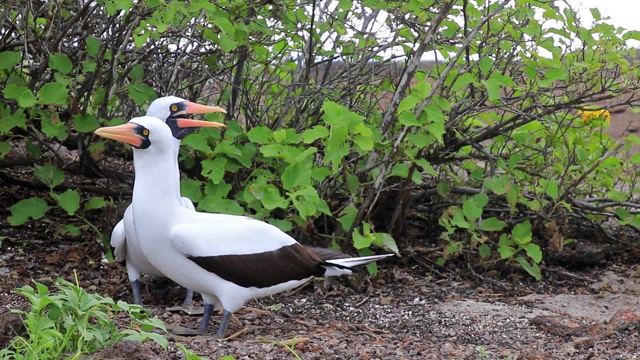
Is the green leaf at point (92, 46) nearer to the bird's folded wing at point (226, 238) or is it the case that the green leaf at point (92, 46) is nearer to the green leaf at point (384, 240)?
the bird's folded wing at point (226, 238)

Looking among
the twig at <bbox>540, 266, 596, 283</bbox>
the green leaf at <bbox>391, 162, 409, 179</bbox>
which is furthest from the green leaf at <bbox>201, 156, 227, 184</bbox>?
the twig at <bbox>540, 266, 596, 283</bbox>

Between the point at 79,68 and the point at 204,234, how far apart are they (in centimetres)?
199

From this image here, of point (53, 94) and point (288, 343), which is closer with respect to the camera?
point (288, 343)

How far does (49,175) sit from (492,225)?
9.21ft

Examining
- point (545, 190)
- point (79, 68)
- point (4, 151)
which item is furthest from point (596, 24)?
point (4, 151)

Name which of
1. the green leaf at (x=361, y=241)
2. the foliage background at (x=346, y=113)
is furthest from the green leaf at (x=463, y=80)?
the green leaf at (x=361, y=241)

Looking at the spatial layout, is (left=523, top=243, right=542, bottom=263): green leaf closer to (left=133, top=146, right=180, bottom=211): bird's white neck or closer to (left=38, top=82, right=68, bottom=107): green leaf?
(left=133, top=146, right=180, bottom=211): bird's white neck

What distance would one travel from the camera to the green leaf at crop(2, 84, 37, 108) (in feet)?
17.5

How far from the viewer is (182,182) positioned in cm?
578

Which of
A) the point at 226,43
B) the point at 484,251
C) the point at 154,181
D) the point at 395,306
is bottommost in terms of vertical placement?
the point at 395,306

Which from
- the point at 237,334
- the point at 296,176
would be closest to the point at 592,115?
the point at 296,176

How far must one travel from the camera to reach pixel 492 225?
6.16m

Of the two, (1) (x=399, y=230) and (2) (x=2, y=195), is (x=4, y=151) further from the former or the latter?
(1) (x=399, y=230)

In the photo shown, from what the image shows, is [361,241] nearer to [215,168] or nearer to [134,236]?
[215,168]
